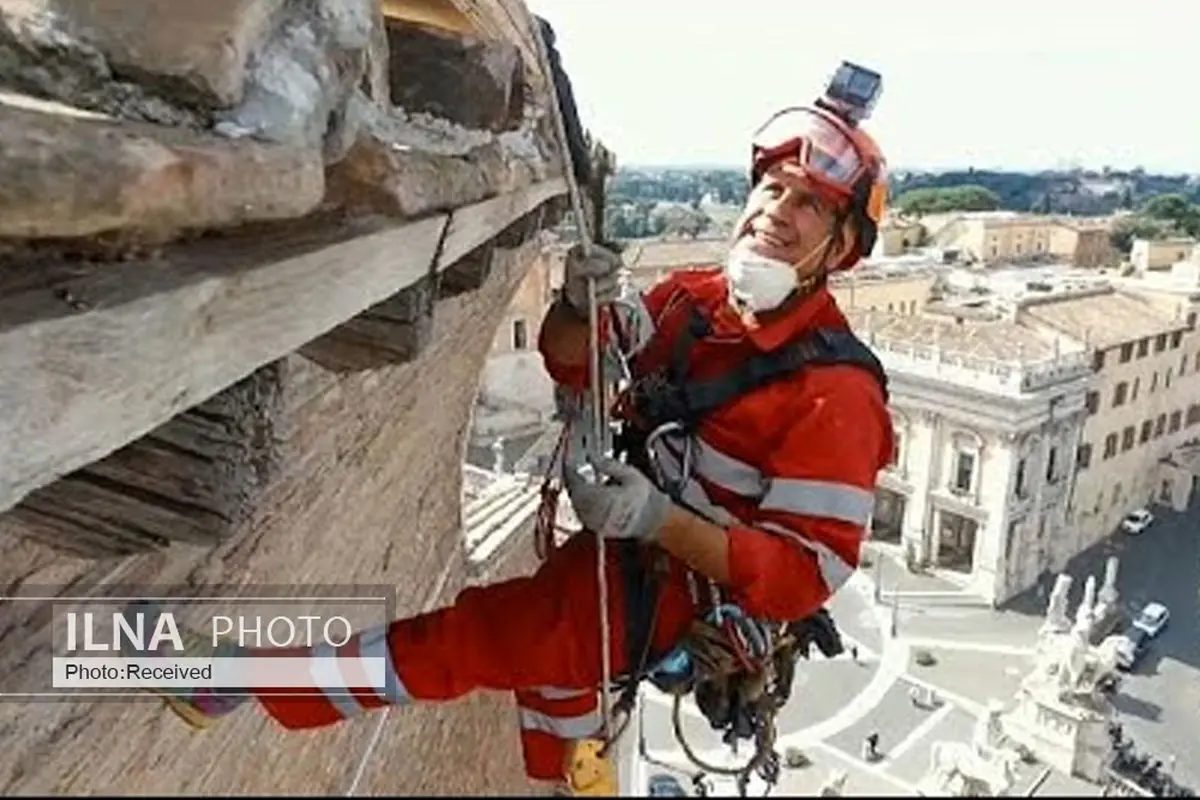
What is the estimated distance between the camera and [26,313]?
3.26ft

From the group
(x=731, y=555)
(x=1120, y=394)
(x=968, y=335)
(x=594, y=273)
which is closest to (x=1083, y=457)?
(x=1120, y=394)

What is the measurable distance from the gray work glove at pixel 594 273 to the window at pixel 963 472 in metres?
20.6

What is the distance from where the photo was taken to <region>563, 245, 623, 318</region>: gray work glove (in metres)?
2.24

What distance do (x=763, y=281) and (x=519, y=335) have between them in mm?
21745

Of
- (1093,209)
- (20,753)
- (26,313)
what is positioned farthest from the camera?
(1093,209)

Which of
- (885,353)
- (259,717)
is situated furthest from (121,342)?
(885,353)

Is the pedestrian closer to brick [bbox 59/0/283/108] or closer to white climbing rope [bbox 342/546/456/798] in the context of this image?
white climbing rope [bbox 342/546/456/798]

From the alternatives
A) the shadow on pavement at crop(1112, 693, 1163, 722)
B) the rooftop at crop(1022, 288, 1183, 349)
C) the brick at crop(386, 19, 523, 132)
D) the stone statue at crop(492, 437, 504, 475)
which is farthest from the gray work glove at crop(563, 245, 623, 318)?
the rooftop at crop(1022, 288, 1183, 349)

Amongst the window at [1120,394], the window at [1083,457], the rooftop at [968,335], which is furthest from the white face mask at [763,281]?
the window at [1120,394]

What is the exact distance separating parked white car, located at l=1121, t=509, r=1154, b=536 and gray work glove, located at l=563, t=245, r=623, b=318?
25114mm

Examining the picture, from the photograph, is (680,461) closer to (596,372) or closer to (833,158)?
(596,372)

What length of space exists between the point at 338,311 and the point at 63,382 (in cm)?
50

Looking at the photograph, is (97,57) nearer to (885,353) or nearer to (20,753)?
(20,753)

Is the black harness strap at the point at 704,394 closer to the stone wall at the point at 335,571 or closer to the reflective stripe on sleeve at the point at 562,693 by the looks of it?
the reflective stripe on sleeve at the point at 562,693
